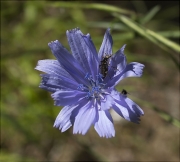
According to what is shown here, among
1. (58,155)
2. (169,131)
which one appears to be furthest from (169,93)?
(58,155)

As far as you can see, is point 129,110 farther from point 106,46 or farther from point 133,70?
point 106,46

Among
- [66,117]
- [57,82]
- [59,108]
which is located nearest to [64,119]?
[66,117]

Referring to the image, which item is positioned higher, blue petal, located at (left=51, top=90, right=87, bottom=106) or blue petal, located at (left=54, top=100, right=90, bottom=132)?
blue petal, located at (left=51, top=90, right=87, bottom=106)

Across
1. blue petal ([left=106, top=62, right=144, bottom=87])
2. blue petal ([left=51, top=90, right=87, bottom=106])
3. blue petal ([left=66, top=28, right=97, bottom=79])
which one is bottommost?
blue petal ([left=51, top=90, right=87, bottom=106])

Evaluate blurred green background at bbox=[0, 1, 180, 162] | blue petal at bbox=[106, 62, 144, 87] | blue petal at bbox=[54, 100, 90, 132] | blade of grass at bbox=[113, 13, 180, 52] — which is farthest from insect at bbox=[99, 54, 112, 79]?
blurred green background at bbox=[0, 1, 180, 162]

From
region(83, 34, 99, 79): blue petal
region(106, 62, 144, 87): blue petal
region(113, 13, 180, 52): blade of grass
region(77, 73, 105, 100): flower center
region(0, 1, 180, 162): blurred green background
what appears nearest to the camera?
region(106, 62, 144, 87): blue petal

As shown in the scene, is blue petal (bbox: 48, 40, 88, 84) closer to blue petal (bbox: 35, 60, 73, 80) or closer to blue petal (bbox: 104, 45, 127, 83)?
blue petal (bbox: 35, 60, 73, 80)
